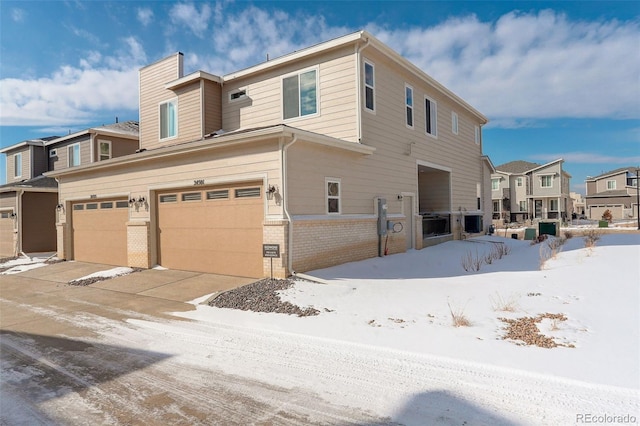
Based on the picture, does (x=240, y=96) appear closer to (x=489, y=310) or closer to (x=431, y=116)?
(x=431, y=116)

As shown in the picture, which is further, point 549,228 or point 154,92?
point 549,228

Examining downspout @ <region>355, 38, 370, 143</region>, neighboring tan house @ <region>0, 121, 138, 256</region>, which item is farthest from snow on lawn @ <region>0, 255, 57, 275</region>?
downspout @ <region>355, 38, 370, 143</region>

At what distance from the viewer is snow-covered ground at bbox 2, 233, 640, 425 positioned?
3500 mm

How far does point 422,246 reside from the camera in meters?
15.3

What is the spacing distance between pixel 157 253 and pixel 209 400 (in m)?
9.70

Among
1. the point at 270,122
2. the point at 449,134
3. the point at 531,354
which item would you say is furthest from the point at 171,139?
the point at 531,354

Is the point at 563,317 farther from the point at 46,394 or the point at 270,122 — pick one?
the point at 270,122

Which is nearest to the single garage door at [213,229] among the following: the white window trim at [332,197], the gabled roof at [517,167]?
the white window trim at [332,197]

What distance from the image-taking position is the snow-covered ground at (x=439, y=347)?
3500mm

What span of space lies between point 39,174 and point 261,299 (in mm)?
23522

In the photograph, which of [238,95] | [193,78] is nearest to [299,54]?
[238,95]

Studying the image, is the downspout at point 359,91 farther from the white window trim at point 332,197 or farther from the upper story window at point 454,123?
the upper story window at point 454,123

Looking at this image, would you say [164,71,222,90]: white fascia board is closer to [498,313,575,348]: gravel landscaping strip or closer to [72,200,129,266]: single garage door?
[72,200,129,266]: single garage door

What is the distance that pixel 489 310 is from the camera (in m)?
6.46
